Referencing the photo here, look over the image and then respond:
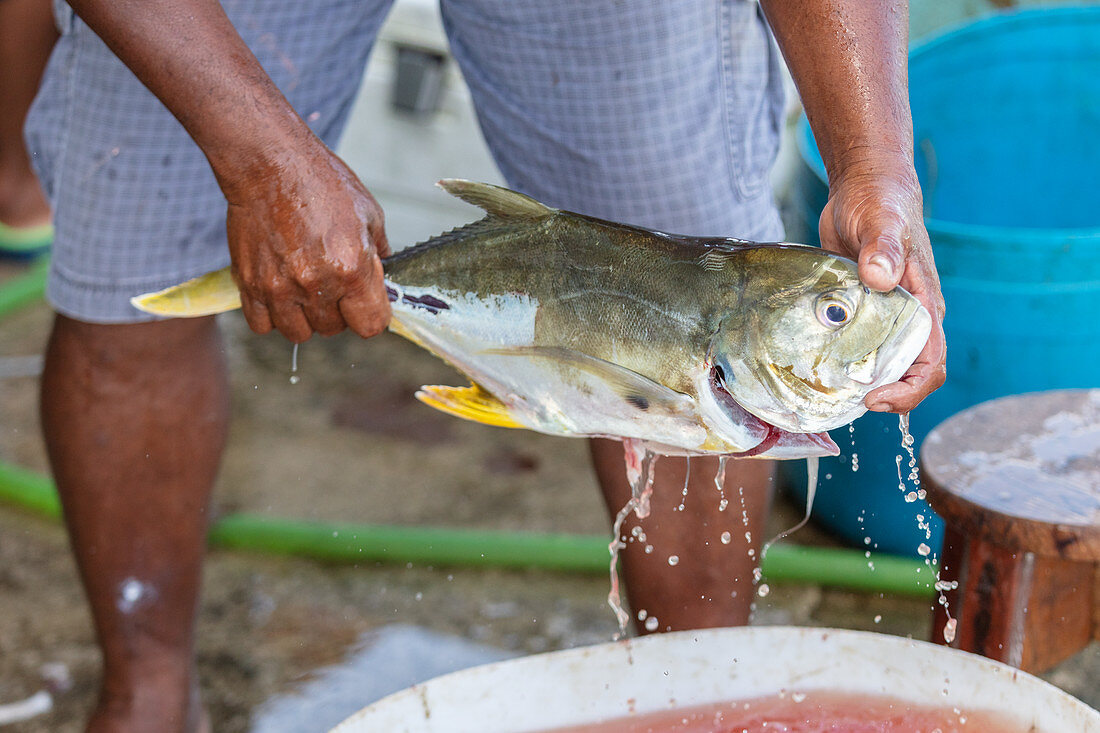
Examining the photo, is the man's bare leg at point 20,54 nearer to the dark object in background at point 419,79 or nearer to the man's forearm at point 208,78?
the dark object in background at point 419,79

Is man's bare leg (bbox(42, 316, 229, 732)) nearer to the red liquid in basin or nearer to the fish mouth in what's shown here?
the red liquid in basin

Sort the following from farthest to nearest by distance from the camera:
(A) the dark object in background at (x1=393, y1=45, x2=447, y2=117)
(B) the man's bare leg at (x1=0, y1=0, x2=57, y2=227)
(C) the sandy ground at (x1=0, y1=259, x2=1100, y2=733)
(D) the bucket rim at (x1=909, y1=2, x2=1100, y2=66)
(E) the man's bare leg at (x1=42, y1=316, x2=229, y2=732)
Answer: (B) the man's bare leg at (x1=0, y1=0, x2=57, y2=227)
(A) the dark object in background at (x1=393, y1=45, x2=447, y2=117)
(D) the bucket rim at (x1=909, y1=2, x2=1100, y2=66)
(C) the sandy ground at (x1=0, y1=259, x2=1100, y2=733)
(E) the man's bare leg at (x1=42, y1=316, x2=229, y2=732)

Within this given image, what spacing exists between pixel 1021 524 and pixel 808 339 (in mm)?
631

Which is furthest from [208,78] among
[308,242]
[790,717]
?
[790,717]

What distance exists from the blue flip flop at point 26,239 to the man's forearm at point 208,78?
116 inches

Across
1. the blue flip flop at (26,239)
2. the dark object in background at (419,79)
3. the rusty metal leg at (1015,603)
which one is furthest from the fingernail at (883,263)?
the blue flip flop at (26,239)

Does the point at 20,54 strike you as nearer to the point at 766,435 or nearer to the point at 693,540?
the point at 693,540

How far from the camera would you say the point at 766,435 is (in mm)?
1243

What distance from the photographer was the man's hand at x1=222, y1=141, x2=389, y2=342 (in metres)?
1.34

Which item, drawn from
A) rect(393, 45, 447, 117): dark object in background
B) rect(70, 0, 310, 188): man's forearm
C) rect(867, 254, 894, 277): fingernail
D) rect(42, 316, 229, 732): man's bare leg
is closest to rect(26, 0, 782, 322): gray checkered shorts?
rect(42, 316, 229, 732): man's bare leg

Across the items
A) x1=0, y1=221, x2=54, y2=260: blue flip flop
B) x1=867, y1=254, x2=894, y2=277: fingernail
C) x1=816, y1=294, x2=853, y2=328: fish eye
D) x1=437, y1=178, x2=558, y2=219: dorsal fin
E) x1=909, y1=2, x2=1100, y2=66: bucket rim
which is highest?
x1=909, y1=2, x2=1100, y2=66: bucket rim

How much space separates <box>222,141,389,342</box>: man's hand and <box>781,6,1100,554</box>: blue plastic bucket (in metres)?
1.21

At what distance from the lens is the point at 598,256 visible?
130 centimetres

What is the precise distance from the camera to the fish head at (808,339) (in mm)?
1142
